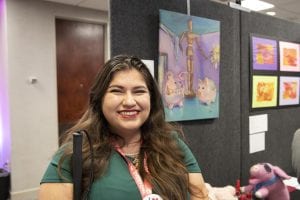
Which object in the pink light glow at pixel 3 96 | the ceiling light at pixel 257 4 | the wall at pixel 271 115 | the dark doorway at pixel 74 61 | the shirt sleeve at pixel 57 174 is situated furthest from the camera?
the ceiling light at pixel 257 4

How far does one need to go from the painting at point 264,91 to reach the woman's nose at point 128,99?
3.13 feet

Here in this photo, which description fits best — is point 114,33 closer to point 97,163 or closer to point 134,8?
point 134,8

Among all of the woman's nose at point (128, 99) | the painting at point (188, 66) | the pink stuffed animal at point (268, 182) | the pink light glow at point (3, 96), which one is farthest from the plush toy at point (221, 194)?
the pink light glow at point (3, 96)

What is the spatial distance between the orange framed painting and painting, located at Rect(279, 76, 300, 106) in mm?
61

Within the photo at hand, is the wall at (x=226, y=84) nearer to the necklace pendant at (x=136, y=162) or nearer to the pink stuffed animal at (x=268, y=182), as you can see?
the pink stuffed animal at (x=268, y=182)

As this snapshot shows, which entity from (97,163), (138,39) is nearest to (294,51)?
(138,39)

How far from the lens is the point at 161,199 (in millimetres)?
745

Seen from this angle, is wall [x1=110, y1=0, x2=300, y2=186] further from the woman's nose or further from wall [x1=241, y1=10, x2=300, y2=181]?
the woman's nose

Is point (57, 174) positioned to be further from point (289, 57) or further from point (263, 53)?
point (289, 57)

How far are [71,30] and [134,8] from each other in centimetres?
219

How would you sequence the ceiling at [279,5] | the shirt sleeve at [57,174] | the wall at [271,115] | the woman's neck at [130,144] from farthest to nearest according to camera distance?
the ceiling at [279,5]
the wall at [271,115]
the woman's neck at [130,144]
the shirt sleeve at [57,174]

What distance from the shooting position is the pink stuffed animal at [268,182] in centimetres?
120

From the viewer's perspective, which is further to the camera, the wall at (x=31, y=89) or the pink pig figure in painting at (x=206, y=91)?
the wall at (x=31, y=89)

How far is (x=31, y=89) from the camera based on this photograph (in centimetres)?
277
